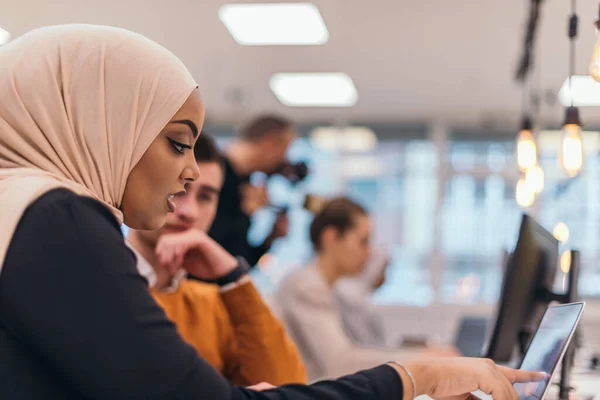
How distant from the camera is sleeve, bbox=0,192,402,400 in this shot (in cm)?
81

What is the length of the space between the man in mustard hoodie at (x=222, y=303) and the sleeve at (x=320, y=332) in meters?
1.15

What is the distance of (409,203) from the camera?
8.46 m

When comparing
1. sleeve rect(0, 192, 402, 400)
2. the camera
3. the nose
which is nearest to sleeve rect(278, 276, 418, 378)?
the camera

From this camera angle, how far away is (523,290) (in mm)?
1785

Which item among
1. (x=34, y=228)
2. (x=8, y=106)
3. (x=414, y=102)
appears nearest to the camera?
(x=34, y=228)

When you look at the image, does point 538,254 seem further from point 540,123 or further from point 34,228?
point 540,123

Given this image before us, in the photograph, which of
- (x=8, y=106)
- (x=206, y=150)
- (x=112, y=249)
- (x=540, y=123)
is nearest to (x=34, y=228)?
(x=112, y=249)

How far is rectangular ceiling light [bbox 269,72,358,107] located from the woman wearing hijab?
5.49 m

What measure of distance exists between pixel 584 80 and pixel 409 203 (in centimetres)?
301

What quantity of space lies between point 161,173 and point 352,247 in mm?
2558

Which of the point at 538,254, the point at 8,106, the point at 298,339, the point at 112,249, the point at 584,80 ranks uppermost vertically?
the point at 584,80

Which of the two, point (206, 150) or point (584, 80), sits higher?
point (584, 80)

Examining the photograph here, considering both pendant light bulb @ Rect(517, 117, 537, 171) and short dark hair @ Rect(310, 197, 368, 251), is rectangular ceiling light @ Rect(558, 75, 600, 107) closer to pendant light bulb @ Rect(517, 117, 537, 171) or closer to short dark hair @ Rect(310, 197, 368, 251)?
pendant light bulb @ Rect(517, 117, 537, 171)

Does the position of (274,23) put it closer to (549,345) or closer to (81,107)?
(549,345)
